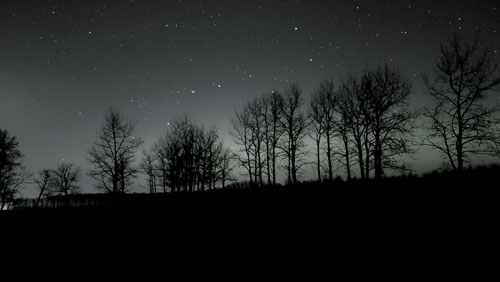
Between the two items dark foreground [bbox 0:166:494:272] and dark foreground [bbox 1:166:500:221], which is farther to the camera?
dark foreground [bbox 1:166:500:221]

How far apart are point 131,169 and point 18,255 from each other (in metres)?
19.0

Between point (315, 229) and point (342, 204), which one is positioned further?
point (342, 204)

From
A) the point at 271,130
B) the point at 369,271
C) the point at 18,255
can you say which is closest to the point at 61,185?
the point at 271,130

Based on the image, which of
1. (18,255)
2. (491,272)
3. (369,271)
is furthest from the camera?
(18,255)

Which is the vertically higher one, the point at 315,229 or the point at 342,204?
the point at 342,204

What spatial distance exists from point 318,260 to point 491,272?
2.69 meters

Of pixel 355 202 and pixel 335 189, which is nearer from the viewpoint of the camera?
pixel 355 202

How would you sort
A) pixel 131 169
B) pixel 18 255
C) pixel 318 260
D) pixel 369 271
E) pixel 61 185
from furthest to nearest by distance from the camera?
pixel 61 185 → pixel 131 169 → pixel 18 255 → pixel 318 260 → pixel 369 271

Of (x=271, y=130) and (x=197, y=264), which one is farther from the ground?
(x=271, y=130)

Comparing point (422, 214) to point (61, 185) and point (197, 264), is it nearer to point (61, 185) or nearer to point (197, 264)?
point (197, 264)

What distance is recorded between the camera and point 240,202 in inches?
426

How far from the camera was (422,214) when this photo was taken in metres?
6.39

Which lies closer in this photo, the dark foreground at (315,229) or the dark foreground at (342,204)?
the dark foreground at (315,229)

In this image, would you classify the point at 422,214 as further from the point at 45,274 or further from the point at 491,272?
the point at 45,274
